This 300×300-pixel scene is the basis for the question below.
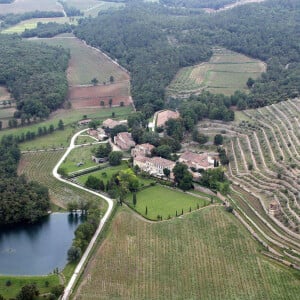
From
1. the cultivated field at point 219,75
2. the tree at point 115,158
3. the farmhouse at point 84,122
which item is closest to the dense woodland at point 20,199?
the tree at point 115,158

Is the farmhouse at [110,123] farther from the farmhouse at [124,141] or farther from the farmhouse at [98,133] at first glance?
the farmhouse at [124,141]

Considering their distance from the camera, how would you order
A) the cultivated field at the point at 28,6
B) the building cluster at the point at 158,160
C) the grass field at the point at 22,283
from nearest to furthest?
the grass field at the point at 22,283
the building cluster at the point at 158,160
the cultivated field at the point at 28,6

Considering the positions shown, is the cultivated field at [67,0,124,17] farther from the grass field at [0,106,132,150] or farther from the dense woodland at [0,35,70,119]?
the grass field at [0,106,132,150]

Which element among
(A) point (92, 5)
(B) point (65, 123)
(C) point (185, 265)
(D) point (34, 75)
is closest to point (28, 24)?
(A) point (92, 5)

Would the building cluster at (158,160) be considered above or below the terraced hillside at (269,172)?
below

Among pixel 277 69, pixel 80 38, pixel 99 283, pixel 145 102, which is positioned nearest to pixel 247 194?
pixel 99 283

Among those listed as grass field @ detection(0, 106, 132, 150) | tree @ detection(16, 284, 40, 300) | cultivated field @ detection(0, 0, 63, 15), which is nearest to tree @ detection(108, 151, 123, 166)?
grass field @ detection(0, 106, 132, 150)
